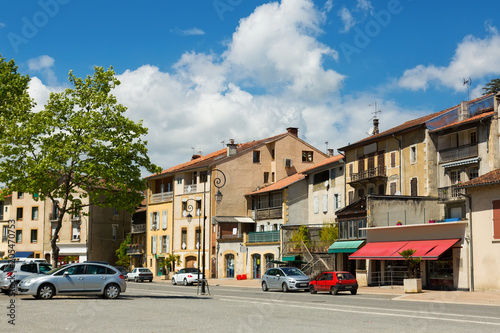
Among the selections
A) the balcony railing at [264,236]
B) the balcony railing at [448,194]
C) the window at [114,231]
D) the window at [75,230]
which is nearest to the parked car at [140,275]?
the balcony railing at [264,236]

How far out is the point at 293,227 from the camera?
56.9 metres

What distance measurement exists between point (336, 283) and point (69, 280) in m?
15.3

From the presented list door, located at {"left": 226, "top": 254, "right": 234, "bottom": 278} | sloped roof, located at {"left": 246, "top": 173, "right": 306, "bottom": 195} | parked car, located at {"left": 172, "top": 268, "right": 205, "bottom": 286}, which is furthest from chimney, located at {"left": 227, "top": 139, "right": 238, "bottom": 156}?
parked car, located at {"left": 172, "top": 268, "right": 205, "bottom": 286}

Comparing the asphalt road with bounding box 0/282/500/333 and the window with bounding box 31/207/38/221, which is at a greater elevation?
the window with bounding box 31/207/38/221

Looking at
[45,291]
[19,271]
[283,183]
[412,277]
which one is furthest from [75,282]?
[283,183]

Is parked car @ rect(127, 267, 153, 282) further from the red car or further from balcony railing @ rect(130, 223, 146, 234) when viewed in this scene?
the red car

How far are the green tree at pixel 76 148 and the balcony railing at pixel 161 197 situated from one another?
42781 mm

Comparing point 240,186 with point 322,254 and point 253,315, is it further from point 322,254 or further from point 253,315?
point 253,315

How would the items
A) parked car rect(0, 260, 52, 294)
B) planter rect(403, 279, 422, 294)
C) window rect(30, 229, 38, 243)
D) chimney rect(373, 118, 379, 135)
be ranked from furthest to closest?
window rect(30, 229, 38, 243) → chimney rect(373, 118, 379, 135) → planter rect(403, 279, 422, 294) → parked car rect(0, 260, 52, 294)

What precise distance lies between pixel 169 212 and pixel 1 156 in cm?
4472

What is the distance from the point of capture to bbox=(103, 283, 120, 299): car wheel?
2695 cm

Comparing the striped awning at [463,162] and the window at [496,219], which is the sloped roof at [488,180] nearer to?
the window at [496,219]

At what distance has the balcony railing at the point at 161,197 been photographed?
7612 cm

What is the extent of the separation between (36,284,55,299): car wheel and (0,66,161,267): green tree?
5.50 metres
